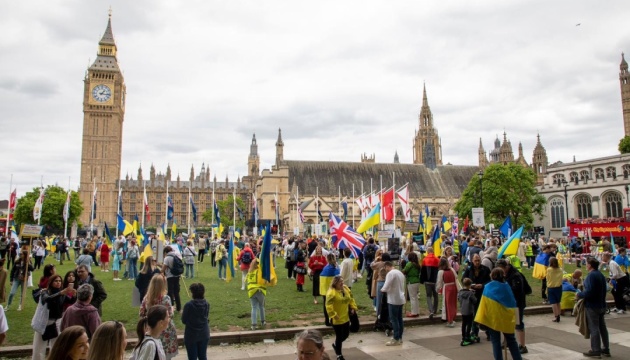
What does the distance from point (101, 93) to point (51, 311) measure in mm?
97767

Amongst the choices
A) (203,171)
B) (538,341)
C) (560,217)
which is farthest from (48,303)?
(203,171)

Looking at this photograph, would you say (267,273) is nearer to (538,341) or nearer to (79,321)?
(79,321)

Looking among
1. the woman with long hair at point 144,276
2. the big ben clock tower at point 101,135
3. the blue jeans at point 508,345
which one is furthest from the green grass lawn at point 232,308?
the big ben clock tower at point 101,135

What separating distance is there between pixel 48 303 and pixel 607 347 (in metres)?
9.44

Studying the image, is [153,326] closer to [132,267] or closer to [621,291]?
[621,291]

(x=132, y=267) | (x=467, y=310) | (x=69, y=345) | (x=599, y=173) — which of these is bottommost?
(x=467, y=310)

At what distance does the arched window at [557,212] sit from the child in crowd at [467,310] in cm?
5399

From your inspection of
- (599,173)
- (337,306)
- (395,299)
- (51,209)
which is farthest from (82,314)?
(51,209)

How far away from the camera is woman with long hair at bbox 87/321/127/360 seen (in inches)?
138

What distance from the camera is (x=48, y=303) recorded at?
6.71 m

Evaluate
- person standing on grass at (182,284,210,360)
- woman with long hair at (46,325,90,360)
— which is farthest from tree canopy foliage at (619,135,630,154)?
woman with long hair at (46,325,90,360)

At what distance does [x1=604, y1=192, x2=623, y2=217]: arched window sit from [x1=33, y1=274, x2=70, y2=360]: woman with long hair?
184 feet

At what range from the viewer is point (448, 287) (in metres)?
9.92

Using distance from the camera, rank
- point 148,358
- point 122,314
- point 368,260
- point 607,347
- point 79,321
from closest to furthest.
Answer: point 148,358, point 79,321, point 607,347, point 122,314, point 368,260
